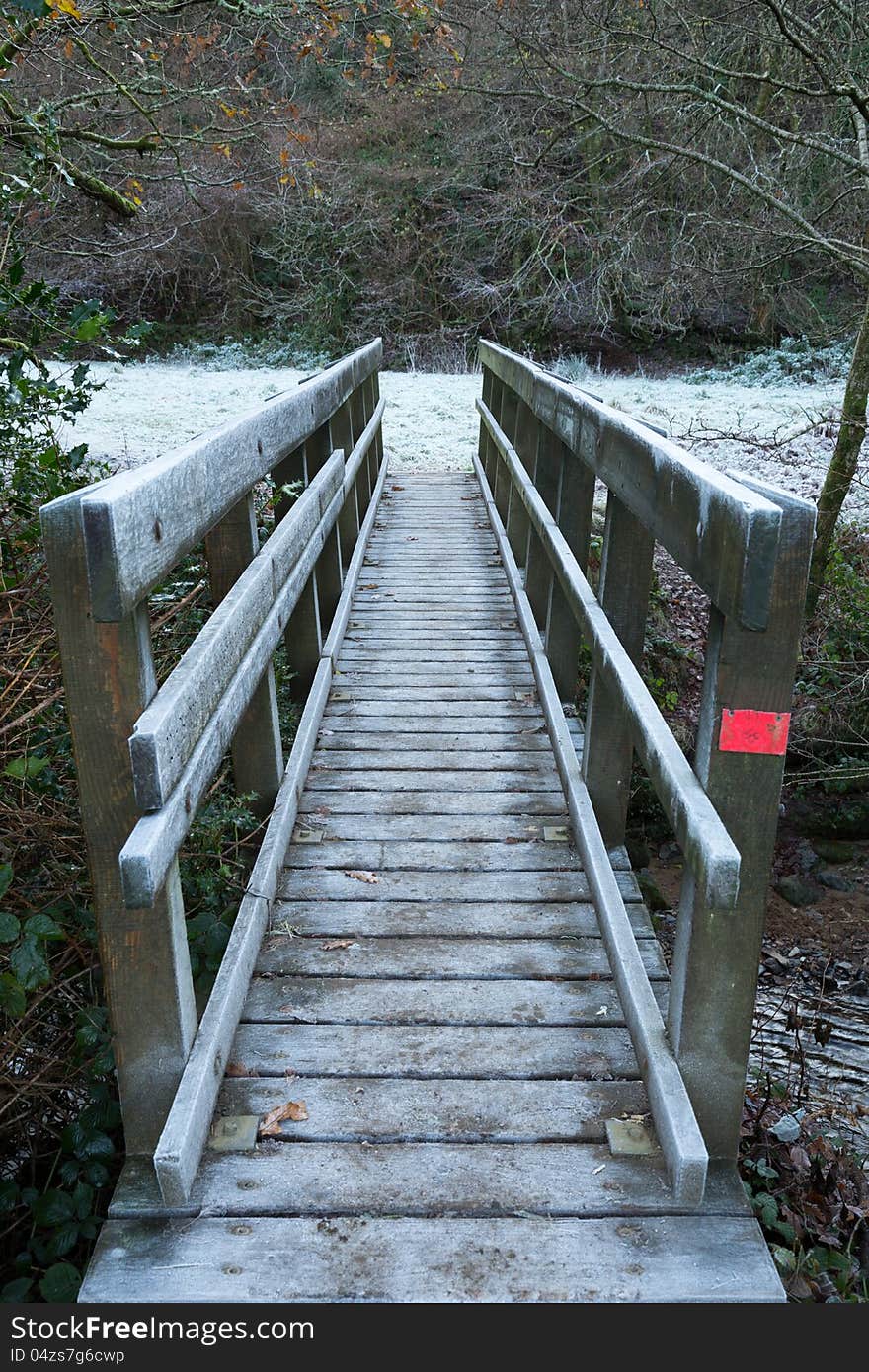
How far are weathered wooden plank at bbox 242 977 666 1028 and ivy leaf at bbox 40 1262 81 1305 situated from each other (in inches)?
24.9

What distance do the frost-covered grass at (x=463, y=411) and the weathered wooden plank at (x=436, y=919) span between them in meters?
5.03

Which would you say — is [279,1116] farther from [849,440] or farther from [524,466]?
[849,440]

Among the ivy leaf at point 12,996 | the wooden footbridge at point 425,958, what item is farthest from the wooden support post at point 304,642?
the ivy leaf at point 12,996

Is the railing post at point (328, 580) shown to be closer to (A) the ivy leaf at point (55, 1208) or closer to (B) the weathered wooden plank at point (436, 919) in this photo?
(B) the weathered wooden plank at point (436, 919)

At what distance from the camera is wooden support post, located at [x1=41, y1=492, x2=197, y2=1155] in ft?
5.82

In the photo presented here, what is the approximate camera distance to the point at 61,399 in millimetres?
4812

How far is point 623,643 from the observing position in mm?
3312

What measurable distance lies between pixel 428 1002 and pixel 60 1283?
1.00 metres

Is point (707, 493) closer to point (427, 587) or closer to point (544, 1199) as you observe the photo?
point (544, 1199)

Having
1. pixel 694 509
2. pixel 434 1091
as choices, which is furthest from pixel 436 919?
pixel 694 509

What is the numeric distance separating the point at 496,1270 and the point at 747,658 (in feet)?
3.88

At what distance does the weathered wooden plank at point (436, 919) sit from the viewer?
9.65 ft

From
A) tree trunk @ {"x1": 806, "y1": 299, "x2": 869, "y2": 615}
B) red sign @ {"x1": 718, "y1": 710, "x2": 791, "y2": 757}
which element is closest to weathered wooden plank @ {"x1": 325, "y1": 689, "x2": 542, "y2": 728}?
red sign @ {"x1": 718, "y1": 710, "x2": 791, "y2": 757}

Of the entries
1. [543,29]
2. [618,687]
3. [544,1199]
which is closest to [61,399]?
[618,687]
